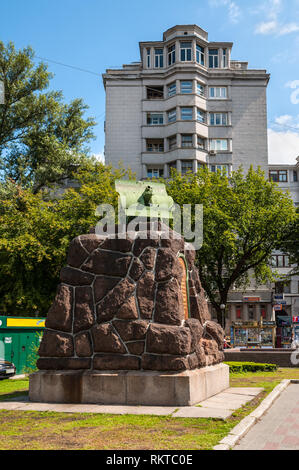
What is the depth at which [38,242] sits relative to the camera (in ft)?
95.7

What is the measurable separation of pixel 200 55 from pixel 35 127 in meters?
19.8

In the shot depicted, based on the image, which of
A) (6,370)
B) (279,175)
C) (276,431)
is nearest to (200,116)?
(279,175)

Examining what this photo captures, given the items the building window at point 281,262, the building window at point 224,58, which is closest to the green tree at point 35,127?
the building window at point 224,58

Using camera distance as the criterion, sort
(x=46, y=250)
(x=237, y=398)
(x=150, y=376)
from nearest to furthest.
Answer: (x=150, y=376) → (x=237, y=398) → (x=46, y=250)

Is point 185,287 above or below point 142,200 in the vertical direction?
below

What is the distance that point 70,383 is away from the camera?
10148 mm

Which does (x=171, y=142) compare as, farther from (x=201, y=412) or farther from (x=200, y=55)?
(x=201, y=412)

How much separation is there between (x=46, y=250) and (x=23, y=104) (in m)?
12.9

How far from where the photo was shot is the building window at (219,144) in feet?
160

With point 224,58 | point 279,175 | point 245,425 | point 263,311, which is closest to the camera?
point 245,425

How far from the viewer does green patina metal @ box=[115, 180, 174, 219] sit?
455 inches

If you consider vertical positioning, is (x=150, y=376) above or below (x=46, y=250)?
below

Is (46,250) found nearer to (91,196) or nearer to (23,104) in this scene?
(91,196)

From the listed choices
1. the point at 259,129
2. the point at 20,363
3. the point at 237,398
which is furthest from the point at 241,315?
the point at 237,398
